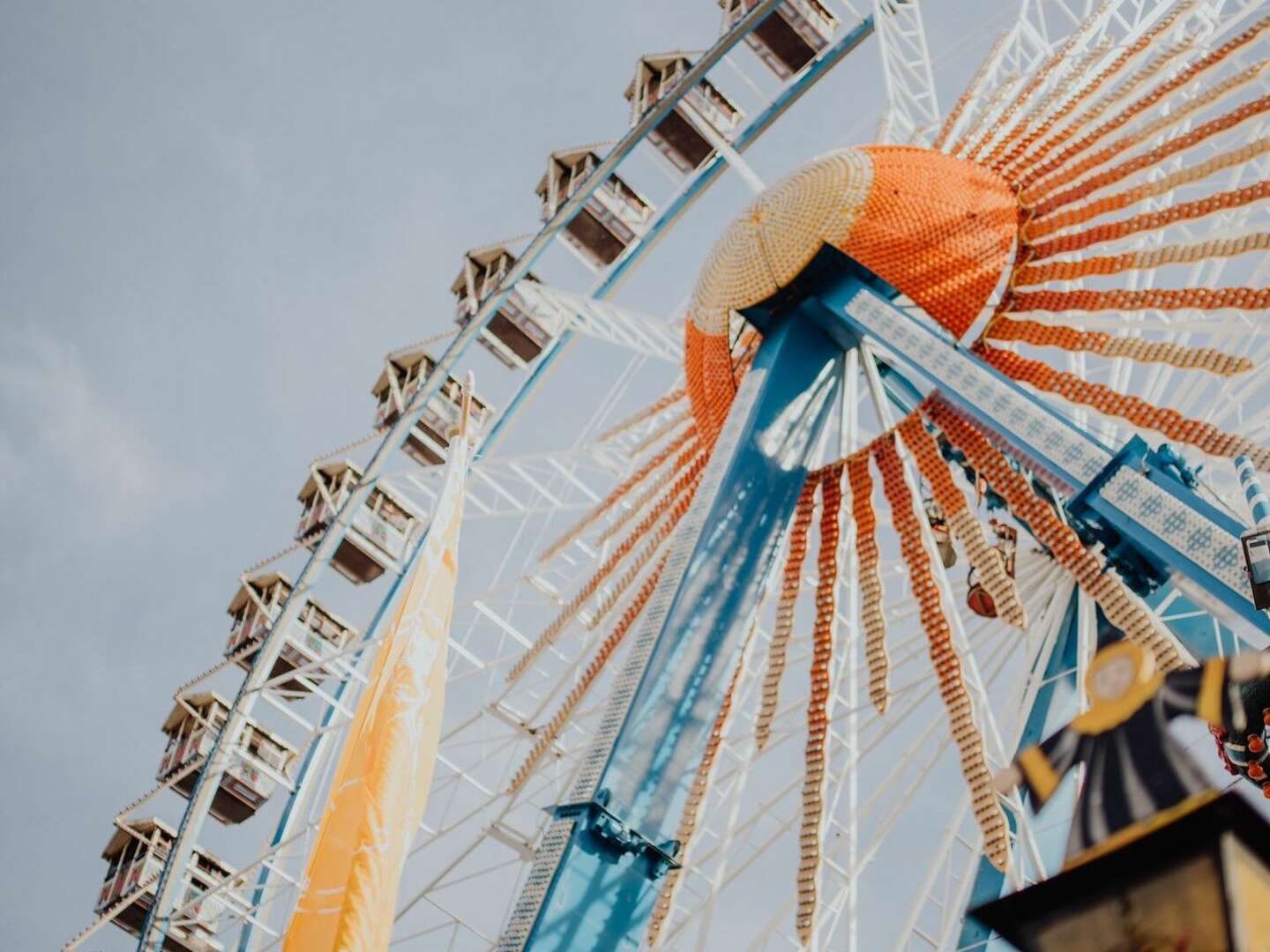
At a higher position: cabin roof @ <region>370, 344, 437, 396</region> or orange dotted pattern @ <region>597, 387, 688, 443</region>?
cabin roof @ <region>370, 344, 437, 396</region>

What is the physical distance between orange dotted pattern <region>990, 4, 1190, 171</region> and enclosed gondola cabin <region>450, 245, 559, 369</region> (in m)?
8.06

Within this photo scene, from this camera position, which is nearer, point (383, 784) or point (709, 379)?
point (383, 784)

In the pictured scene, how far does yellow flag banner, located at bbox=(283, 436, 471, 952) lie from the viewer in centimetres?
708

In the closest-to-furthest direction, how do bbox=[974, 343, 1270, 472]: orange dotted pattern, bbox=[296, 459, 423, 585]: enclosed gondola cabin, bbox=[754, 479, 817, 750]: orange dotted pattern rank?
bbox=[974, 343, 1270, 472]: orange dotted pattern, bbox=[754, 479, 817, 750]: orange dotted pattern, bbox=[296, 459, 423, 585]: enclosed gondola cabin

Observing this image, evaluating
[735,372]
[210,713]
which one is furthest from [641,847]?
[210,713]

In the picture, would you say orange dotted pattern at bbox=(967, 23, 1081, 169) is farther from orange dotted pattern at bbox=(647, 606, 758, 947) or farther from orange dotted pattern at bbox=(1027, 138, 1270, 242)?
orange dotted pattern at bbox=(647, 606, 758, 947)

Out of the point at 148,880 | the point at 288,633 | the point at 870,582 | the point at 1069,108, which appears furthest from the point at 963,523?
the point at 148,880

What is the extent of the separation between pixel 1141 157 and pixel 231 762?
38.7ft

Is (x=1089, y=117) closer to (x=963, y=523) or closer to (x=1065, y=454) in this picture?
(x=963, y=523)

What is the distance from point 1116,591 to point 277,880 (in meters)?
10.1

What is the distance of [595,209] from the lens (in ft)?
50.5

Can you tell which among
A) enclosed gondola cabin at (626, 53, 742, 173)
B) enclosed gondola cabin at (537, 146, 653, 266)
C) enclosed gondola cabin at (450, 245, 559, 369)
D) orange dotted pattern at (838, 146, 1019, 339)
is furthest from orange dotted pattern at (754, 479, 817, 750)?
enclosed gondola cabin at (450, 245, 559, 369)

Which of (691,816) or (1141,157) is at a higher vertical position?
(1141,157)

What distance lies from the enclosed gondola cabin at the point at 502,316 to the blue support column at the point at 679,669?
26.0ft
